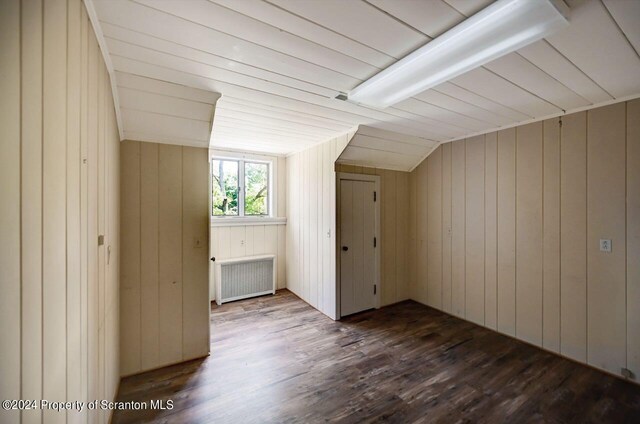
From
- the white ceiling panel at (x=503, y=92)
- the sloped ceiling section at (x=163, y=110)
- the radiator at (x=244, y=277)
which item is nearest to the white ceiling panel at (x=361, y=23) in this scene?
the white ceiling panel at (x=503, y=92)

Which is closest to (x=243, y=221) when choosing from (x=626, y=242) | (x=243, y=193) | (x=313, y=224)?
(x=243, y=193)

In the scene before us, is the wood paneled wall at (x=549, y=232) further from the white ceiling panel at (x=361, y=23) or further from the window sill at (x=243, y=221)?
the window sill at (x=243, y=221)

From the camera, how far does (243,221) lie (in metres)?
4.12

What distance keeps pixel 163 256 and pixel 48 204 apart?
A: 1802 millimetres

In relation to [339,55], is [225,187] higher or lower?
lower

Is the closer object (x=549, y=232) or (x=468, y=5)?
(x=468, y=5)

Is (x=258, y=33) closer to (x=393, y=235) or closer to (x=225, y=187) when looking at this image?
(x=225, y=187)

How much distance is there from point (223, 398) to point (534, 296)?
3198mm

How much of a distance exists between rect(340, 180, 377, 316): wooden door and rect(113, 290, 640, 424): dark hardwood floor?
50 cm

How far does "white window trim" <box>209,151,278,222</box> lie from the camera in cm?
395

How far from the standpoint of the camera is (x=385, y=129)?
9.87ft

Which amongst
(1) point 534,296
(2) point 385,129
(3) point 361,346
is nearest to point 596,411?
(1) point 534,296

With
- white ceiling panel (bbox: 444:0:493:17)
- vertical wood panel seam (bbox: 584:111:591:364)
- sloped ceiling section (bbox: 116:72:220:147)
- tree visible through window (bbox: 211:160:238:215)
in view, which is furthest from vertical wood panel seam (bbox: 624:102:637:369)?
tree visible through window (bbox: 211:160:238:215)

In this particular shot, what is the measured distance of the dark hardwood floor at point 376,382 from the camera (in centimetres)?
184
